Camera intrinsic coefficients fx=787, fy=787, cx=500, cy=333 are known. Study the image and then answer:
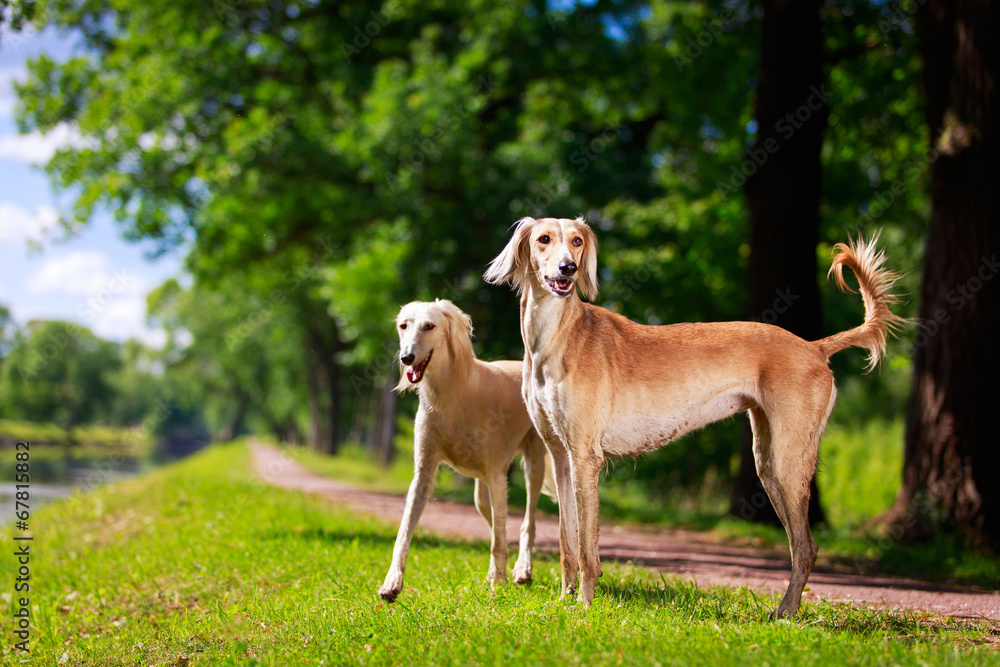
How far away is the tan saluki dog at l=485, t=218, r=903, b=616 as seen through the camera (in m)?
4.57

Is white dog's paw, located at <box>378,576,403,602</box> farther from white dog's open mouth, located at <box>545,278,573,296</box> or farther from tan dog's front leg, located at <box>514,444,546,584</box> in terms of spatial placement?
white dog's open mouth, located at <box>545,278,573,296</box>

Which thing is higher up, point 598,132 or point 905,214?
point 598,132

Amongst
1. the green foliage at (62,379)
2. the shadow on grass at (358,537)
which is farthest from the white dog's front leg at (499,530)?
the green foliage at (62,379)

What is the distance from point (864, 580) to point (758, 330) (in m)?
3.54

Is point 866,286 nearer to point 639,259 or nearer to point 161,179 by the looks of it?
point 639,259

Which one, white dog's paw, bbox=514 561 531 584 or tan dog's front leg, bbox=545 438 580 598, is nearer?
tan dog's front leg, bbox=545 438 580 598

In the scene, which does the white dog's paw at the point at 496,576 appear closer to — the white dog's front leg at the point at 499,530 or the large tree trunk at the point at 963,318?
the white dog's front leg at the point at 499,530

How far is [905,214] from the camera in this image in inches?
617

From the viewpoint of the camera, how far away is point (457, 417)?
538 cm

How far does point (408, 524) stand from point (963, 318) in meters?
6.97

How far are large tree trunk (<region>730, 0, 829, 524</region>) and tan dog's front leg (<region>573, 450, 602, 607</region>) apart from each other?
20.7 ft

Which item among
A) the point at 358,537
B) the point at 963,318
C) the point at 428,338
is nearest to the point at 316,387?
the point at 358,537

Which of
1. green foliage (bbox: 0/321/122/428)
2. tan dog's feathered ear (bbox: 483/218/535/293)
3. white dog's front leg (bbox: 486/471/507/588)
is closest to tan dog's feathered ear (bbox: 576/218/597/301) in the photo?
tan dog's feathered ear (bbox: 483/218/535/293)

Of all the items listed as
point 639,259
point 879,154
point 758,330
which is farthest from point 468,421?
point 879,154
